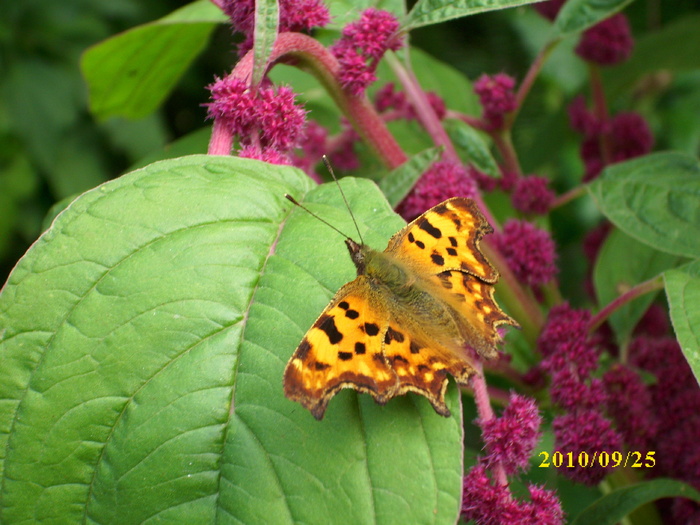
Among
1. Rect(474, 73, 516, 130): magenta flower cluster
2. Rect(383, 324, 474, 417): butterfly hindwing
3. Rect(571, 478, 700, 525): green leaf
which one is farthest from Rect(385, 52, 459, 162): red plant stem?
Rect(571, 478, 700, 525): green leaf

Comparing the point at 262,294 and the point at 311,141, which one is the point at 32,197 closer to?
the point at 311,141

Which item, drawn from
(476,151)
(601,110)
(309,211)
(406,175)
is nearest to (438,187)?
(406,175)

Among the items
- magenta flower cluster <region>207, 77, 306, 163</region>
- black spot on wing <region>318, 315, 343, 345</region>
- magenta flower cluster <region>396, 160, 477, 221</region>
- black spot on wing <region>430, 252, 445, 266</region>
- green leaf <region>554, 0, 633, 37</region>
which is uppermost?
green leaf <region>554, 0, 633, 37</region>

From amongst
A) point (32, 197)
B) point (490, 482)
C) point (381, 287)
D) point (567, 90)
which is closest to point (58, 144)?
point (32, 197)

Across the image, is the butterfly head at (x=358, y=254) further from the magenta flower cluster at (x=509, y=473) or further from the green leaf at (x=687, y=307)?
the green leaf at (x=687, y=307)

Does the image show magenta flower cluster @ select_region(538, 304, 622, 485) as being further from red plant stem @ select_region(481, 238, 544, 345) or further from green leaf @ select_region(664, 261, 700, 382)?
green leaf @ select_region(664, 261, 700, 382)

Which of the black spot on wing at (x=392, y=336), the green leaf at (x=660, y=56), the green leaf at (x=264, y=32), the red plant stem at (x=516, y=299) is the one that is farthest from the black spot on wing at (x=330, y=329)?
the green leaf at (x=660, y=56)
